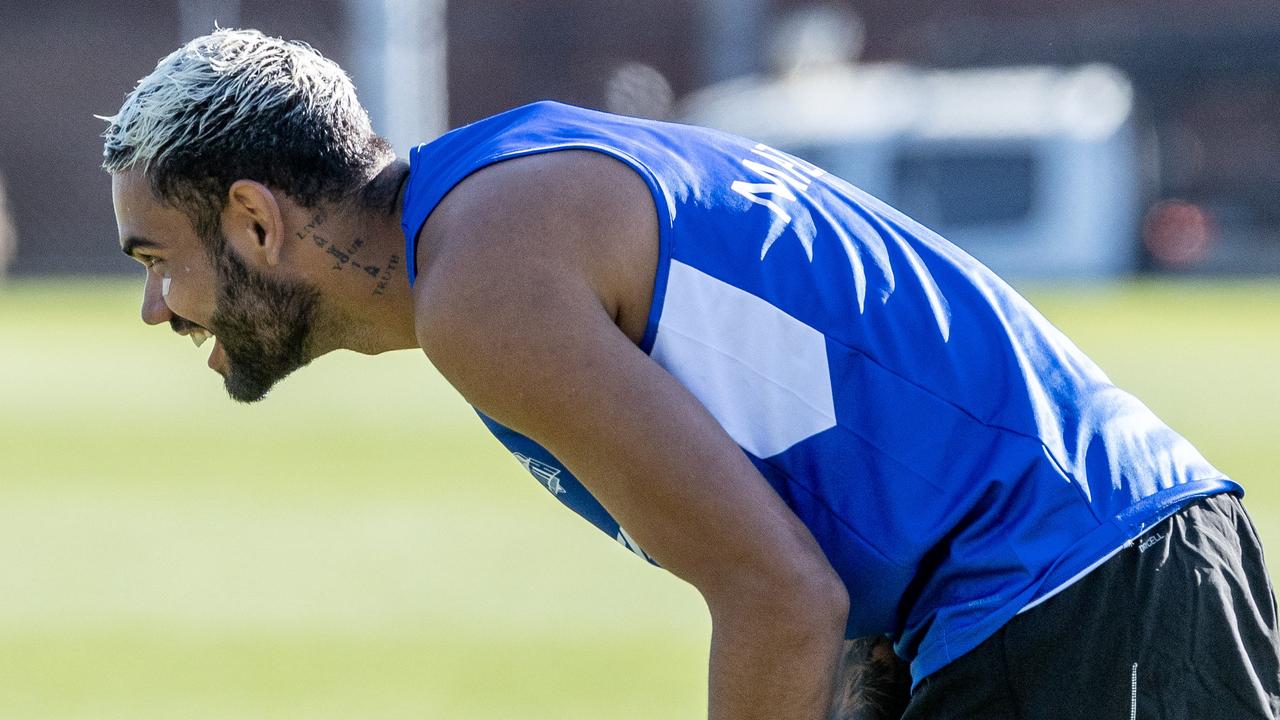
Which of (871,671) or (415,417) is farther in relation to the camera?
(415,417)

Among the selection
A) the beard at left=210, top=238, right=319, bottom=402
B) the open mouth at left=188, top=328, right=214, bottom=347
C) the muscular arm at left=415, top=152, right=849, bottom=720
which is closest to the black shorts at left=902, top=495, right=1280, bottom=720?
the muscular arm at left=415, top=152, right=849, bottom=720

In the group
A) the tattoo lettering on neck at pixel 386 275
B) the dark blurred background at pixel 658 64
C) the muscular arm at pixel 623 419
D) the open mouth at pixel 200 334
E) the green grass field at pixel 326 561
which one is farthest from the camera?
the dark blurred background at pixel 658 64

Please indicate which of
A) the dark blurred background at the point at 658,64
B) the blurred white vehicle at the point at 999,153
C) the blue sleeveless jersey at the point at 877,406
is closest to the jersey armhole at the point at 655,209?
the blue sleeveless jersey at the point at 877,406

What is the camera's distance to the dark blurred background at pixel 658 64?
28.8 meters

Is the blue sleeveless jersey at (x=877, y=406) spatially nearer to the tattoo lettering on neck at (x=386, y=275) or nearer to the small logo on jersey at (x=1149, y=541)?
the small logo on jersey at (x=1149, y=541)

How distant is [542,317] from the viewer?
2342 millimetres

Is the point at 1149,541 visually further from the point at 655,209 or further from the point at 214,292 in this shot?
the point at 214,292

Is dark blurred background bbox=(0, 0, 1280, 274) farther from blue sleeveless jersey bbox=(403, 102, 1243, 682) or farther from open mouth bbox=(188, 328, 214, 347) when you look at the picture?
blue sleeveless jersey bbox=(403, 102, 1243, 682)

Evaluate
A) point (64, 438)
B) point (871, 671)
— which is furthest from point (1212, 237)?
point (871, 671)

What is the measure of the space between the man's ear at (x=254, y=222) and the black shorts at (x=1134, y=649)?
123cm

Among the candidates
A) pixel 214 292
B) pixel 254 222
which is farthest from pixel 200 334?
pixel 254 222

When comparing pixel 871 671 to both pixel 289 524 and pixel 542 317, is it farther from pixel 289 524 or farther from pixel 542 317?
pixel 289 524

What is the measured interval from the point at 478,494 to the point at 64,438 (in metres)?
3.96

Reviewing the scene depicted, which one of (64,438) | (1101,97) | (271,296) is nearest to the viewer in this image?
(271,296)
